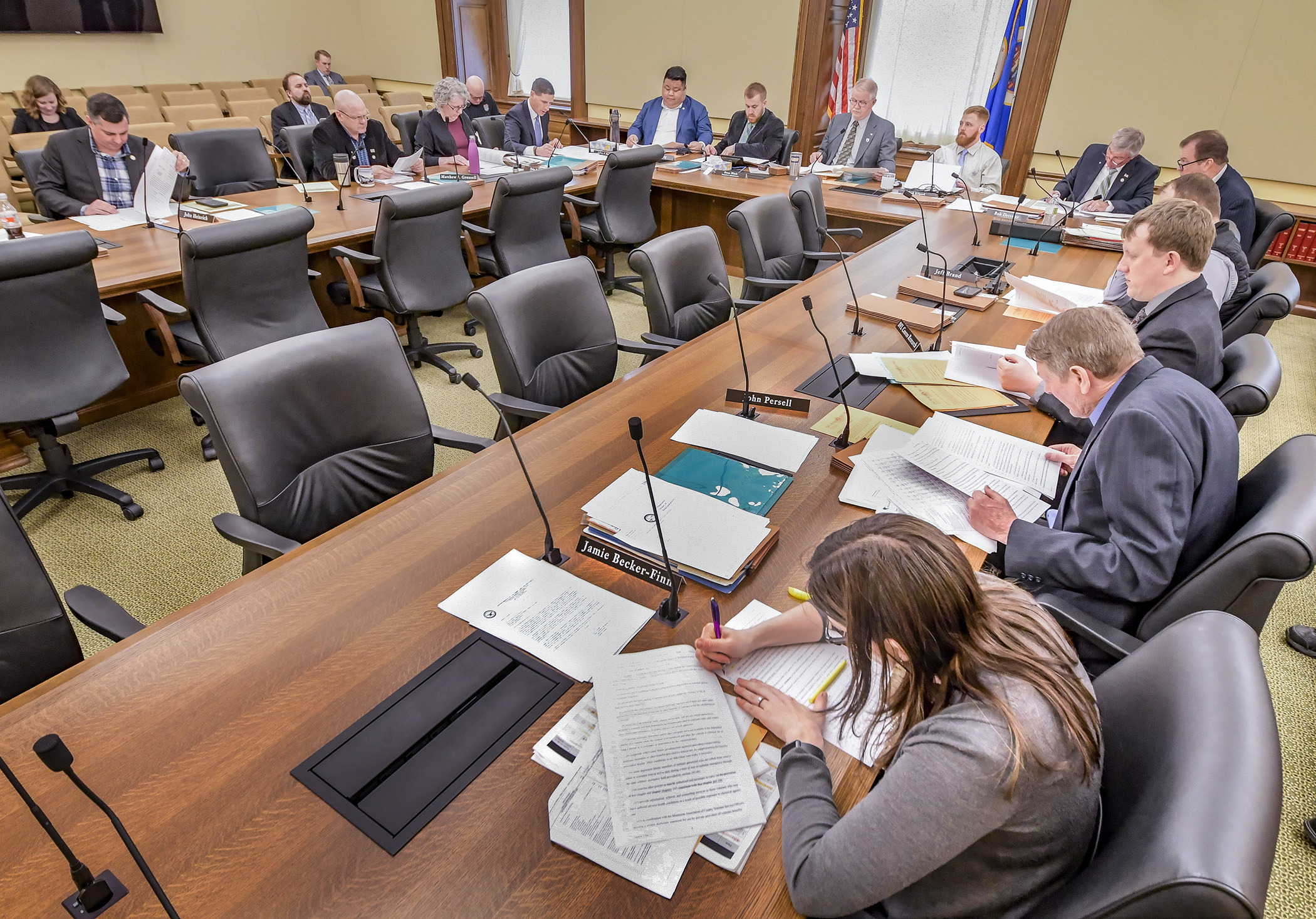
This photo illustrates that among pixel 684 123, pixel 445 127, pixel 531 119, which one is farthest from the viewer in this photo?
pixel 684 123

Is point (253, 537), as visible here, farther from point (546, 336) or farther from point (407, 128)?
point (407, 128)

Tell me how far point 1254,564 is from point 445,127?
5.67 metres

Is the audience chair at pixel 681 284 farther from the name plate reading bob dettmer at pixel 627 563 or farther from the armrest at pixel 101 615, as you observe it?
the armrest at pixel 101 615

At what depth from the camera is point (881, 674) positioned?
0.92 meters

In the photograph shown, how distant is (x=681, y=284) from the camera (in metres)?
2.73

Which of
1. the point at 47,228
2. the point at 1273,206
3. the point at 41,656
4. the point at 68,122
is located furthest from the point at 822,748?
the point at 68,122

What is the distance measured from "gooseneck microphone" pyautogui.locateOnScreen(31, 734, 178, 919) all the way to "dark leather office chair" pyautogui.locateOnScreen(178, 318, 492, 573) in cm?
71

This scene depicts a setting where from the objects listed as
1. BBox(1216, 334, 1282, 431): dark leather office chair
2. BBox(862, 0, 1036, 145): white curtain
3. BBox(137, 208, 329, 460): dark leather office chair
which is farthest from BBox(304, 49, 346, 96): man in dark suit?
BBox(1216, 334, 1282, 431): dark leather office chair

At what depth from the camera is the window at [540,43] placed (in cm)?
809

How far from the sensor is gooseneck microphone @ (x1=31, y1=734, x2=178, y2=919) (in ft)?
2.35

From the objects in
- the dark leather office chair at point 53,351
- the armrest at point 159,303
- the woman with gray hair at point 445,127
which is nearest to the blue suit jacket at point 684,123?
the woman with gray hair at point 445,127

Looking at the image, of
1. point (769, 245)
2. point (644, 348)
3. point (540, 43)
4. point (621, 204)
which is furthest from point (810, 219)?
point (540, 43)

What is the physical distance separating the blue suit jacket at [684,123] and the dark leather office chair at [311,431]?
17.1ft

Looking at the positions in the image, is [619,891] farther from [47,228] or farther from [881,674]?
[47,228]
